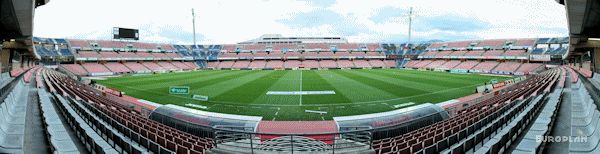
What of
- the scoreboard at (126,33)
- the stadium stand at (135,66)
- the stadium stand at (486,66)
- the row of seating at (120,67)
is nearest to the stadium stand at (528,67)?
the stadium stand at (486,66)

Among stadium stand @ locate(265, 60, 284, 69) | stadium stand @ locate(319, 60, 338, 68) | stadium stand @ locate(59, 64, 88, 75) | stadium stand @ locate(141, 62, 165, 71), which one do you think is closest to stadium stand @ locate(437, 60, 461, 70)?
stadium stand @ locate(319, 60, 338, 68)

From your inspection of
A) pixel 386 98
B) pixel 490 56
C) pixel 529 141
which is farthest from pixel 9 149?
pixel 490 56

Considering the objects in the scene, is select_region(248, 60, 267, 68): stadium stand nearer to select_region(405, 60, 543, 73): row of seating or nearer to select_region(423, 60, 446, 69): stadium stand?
select_region(405, 60, 543, 73): row of seating

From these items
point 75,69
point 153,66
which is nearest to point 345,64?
point 153,66

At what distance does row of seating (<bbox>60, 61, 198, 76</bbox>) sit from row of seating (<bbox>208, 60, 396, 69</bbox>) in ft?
27.4

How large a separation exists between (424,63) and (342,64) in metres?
18.7

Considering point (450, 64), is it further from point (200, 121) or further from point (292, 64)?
point (200, 121)

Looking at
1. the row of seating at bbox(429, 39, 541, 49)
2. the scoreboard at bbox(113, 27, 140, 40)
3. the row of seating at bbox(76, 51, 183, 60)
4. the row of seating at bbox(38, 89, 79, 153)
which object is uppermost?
the scoreboard at bbox(113, 27, 140, 40)

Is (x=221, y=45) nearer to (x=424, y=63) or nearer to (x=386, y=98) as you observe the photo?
(x=424, y=63)

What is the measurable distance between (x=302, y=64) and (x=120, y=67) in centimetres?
3859

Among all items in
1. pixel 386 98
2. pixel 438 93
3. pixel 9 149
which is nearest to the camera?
pixel 9 149

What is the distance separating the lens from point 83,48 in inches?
2372

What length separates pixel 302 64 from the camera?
71.6 meters

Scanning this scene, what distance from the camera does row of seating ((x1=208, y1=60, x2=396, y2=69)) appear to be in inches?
2744
